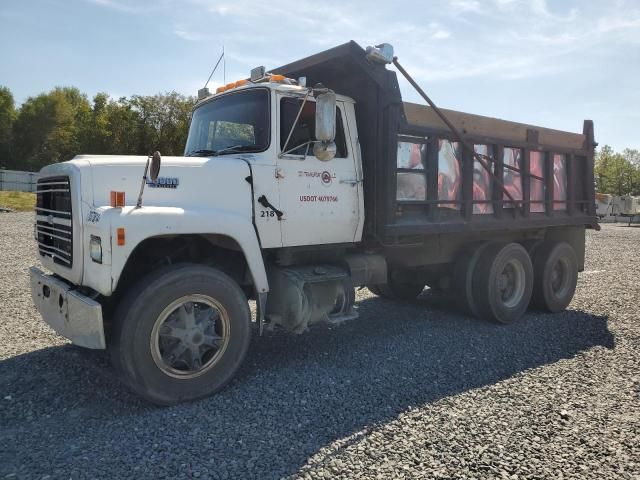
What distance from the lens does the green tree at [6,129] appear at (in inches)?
2141

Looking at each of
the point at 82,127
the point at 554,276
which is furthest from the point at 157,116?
the point at 554,276

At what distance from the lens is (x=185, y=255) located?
15.6 ft

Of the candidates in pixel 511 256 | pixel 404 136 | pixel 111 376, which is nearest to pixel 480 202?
pixel 511 256

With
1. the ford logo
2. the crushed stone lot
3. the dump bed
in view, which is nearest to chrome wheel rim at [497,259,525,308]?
the dump bed

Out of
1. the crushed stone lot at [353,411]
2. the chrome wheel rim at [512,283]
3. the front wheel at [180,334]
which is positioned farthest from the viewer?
the chrome wheel rim at [512,283]

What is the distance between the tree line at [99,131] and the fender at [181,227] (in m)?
18.6

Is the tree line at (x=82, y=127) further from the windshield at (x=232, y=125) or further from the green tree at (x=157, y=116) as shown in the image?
the windshield at (x=232, y=125)

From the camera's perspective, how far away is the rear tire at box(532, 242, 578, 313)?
760 centimetres

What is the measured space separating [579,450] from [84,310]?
3702 millimetres

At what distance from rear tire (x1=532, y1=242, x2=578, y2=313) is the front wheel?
5.07 m

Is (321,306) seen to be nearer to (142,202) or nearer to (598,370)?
(142,202)

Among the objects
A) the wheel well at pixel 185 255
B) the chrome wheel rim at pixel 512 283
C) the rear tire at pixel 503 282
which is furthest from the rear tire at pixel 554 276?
the wheel well at pixel 185 255

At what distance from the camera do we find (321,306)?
16.9 ft

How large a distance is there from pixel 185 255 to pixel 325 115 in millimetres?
1841
